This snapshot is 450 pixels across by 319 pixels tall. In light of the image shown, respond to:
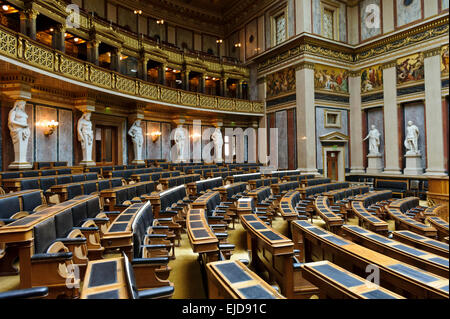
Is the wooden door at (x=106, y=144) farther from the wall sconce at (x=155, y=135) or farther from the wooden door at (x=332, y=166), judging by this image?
the wooden door at (x=332, y=166)

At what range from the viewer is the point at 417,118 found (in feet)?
38.8

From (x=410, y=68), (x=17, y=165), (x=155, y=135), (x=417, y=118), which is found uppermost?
(x=410, y=68)

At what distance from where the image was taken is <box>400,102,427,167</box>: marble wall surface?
11606 millimetres

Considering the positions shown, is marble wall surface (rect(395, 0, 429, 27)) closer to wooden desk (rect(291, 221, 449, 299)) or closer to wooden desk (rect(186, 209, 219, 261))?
wooden desk (rect(291, 221, 449, 299))

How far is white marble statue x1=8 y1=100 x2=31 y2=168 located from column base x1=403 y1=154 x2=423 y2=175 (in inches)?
534

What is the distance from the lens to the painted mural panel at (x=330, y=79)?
1347 cm

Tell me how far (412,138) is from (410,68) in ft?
9.69

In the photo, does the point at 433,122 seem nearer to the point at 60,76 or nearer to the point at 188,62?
the point at 188,62

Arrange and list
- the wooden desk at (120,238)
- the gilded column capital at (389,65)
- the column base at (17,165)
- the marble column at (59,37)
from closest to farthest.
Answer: the wooden desk at (120,238)
the column base at (17,165)
the marble column at (59,37)
the gilded column capital at (389,65)

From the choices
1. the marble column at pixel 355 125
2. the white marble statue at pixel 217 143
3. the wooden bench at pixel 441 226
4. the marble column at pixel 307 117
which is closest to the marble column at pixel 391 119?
the marble column at pixel 355 125

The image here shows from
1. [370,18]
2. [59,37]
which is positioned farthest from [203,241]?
[370,18]

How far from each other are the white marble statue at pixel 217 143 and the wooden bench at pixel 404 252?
40.9 ft

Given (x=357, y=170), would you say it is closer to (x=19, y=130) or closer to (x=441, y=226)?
(x=441, y=226)

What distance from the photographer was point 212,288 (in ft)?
5.92
